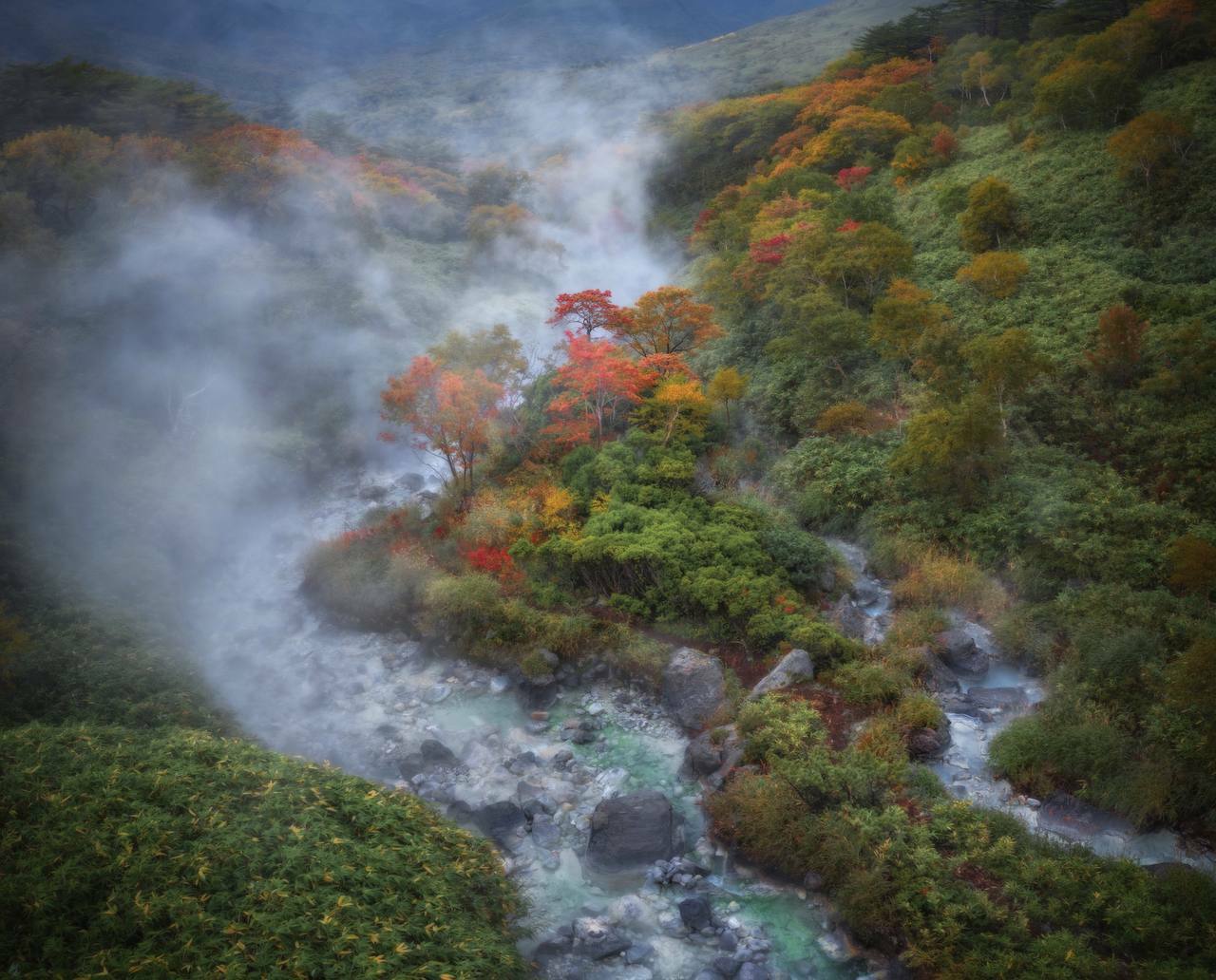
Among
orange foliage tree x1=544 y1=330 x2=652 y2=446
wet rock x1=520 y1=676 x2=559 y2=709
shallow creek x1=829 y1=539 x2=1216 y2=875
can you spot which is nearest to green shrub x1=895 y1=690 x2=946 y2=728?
shallow creek x1=829 y1=539 x2=1216 y2=875

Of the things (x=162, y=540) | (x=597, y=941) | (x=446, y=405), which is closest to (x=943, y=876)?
(x=597, y=941)

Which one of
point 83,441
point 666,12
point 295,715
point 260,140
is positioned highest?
point 666,12

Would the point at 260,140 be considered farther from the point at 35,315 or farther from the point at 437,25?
the point at 437,25

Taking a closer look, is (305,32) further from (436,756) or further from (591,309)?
(436,756)

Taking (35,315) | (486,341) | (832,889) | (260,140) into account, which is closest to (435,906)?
(832,889)

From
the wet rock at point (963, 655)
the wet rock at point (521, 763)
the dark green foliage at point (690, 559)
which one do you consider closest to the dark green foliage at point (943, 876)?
the wet rock at point (963, 655)

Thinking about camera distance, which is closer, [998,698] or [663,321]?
[998,698]

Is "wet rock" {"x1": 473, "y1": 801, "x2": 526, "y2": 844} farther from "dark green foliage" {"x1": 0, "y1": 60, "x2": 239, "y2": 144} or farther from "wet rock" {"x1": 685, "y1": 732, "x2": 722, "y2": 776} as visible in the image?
"dark green foliage" {"x1": 0, "y1": 60, "x2": 239, "y2": 144}
